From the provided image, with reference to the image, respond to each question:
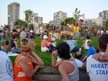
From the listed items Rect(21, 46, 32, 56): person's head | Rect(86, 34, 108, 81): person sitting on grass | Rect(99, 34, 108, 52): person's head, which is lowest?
Rect(86, 34, 108, 81): person sitting on grass

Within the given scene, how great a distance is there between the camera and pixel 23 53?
627 cm

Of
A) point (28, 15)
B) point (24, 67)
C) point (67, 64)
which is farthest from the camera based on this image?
point (28, 15)

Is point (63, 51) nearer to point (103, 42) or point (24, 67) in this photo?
point (103, 42)

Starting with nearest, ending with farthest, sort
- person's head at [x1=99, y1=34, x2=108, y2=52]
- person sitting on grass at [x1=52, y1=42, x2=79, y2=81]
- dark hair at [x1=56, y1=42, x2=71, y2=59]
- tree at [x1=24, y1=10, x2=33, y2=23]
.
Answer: person's head at [x1=99, y1=34, x2=108, y2=52] → person sitting on grass at [x1=52, y1=42, x2=79, y2=81] → dark hair at [x1=56, y1=42, x2=71, y2=59] → tree at [x1=24, y1=10, x2=33, y2=23]

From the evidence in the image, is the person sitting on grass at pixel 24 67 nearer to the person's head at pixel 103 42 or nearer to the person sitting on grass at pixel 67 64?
the person sitting on grass at pixel 67 64

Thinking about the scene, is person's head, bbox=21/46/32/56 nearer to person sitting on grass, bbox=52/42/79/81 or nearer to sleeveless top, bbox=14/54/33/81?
sleeveless top, bbox=14/54/33/81

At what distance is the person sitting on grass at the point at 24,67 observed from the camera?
6125 millimetres

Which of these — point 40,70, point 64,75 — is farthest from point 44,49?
point 64,75

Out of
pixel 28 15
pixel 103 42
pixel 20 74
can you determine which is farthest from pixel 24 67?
pixel 28 15

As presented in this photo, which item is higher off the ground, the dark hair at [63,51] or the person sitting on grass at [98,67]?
the dark hair at [63,51]

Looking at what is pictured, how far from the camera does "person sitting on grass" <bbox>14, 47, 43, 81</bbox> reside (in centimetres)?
612

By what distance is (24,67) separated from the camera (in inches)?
240

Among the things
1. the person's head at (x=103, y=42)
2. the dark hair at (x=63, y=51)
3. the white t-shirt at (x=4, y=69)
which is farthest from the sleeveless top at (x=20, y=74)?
the person's head at (x=103, y=42)

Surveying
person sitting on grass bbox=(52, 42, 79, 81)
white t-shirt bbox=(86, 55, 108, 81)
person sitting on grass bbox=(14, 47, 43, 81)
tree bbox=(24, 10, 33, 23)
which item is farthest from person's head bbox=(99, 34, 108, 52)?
tree bbox=(24, 10, 33, 23)
